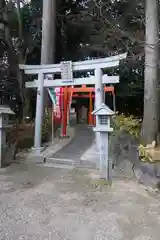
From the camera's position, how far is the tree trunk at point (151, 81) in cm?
527

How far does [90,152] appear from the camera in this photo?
6.43 meters

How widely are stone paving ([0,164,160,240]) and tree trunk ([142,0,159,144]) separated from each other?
1.16 metres

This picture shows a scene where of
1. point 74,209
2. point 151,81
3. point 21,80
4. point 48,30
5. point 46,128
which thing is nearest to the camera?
point 74,209

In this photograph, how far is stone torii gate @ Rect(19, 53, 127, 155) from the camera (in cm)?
625

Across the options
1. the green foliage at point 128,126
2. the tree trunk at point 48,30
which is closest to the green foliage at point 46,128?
the tree trunk at point 48,30

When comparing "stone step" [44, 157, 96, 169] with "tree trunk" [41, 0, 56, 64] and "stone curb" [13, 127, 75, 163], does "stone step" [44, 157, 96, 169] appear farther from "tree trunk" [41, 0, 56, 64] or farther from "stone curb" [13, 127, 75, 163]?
"tree trunk" [41, 0, 56, 64]

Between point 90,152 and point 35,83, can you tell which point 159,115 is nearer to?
point 90,152

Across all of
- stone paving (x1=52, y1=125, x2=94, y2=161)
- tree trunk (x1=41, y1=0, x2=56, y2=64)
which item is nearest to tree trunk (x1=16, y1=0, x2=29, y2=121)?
tree trunk (x1=41, y1=0, x2=56, y2=64)

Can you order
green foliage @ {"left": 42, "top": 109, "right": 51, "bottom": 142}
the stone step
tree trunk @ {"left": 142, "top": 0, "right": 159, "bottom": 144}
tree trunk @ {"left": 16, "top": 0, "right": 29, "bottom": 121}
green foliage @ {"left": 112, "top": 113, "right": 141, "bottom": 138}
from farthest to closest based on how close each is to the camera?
tree trunk @ {"left": 16, "top": 0, "right": 29, "bottom": 121} < green foliage @ {"left": 42, "top": 109, "right": 51, "bottom": 142} < green foliage @ {"left": 112, "top": 113, "right": 141, "bottom": 138} < the stone step < tree trunk @ {"left": 142, "top": 0, "right": 159, "bottom": 144}

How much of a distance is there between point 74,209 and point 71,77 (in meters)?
3.85

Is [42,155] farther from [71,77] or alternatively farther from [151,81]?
[151,81]

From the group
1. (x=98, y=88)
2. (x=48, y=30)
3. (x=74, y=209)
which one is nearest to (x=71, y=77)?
(x=98, y=88)

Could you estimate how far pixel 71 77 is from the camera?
21.7 ft

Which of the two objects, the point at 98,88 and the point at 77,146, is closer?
the point at 98,88
